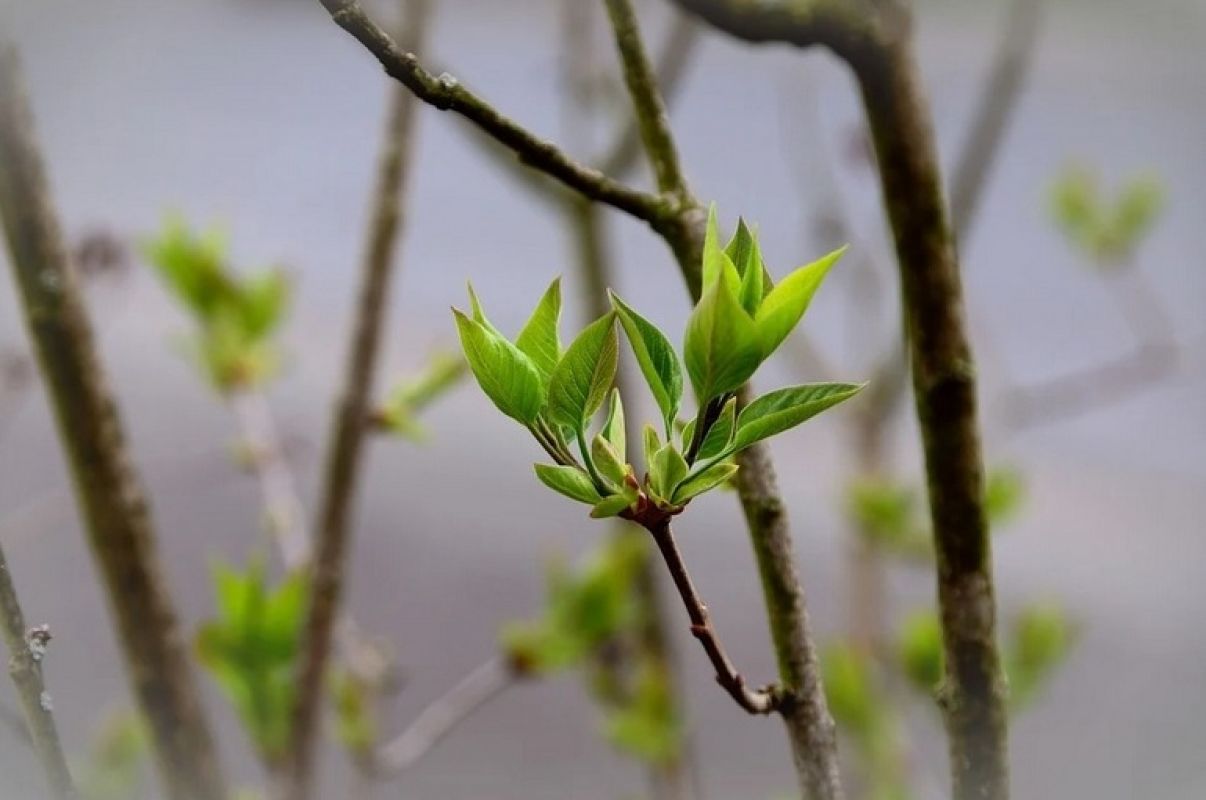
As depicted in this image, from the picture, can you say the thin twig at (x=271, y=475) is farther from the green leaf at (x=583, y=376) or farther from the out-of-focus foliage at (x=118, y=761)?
the green leaf at (x=583, y=376)

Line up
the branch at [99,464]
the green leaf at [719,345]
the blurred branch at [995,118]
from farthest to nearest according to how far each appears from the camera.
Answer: the blurred branch at [995,118] < the branch at [99,464] < the green leaf at [719,345]

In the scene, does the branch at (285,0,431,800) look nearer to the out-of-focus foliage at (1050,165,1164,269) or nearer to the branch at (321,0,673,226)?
the branch at (321,0,673,226)

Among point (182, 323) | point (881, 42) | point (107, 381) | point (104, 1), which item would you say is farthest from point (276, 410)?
point (881, 42)

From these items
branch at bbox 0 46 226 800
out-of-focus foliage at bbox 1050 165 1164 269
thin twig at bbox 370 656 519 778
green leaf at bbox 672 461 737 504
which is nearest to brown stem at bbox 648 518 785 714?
green leaf at bbox 672 461 737 504

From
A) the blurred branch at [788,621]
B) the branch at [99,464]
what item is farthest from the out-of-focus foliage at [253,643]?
the blurred branch at [788,621]

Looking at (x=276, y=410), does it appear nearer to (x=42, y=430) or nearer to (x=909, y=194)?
(x=42, y=430)
